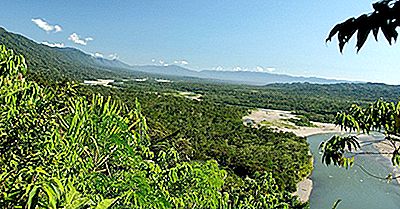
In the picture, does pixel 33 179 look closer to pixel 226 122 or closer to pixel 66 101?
pixel 66 101

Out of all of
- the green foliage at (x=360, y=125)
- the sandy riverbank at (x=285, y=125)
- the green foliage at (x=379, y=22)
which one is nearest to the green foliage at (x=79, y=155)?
the green foliage at (x=360, y=125)

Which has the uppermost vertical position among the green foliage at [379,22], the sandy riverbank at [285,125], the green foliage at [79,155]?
the green foliage at [379,22]

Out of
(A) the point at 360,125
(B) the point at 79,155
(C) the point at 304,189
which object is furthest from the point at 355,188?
(B) the point at 79,155

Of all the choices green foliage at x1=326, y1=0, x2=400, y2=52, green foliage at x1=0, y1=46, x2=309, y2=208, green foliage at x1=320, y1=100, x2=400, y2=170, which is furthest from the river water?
green foliage at x1=326, y1=0, x2=400, y2=52

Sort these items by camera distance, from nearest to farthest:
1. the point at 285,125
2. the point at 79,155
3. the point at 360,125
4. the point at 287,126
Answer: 1. the point at 79,155
2. the point at 360,125
3. the point at 287,126
4. the point at 285,125

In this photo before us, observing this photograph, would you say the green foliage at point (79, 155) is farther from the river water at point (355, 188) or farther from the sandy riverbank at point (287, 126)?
the sandy riverbank at point (287, 126)

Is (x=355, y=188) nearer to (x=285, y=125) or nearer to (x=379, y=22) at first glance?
(x=285, y=125)
